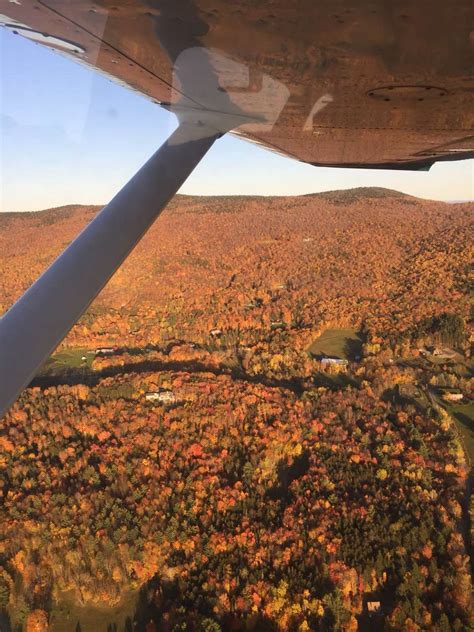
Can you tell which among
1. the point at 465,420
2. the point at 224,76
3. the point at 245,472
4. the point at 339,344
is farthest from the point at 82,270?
the point at 339,344

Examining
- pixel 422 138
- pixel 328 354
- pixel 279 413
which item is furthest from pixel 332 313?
pixel 422 138

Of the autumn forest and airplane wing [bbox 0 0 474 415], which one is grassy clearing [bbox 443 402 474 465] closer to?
the autumn forest

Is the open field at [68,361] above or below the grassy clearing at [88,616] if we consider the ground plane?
above

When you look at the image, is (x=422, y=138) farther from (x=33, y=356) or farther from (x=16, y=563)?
(x=16, y=563)

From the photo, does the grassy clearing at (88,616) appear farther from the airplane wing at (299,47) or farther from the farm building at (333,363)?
the farm building at (333,363)

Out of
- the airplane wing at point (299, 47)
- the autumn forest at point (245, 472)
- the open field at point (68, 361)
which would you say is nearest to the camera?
the airplane wing at point (299, 47)

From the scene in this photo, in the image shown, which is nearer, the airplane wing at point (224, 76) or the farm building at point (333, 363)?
the airplane wing at point (224, 76)

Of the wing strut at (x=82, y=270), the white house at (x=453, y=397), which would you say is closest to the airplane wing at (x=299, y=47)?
the wing strut at (x=82, y=270)

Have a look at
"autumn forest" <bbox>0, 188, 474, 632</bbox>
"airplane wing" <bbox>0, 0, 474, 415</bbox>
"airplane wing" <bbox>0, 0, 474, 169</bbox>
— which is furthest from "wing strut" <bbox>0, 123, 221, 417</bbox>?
→ "autumn forest" <bbox>0, 188, 474, 632</bbox>
